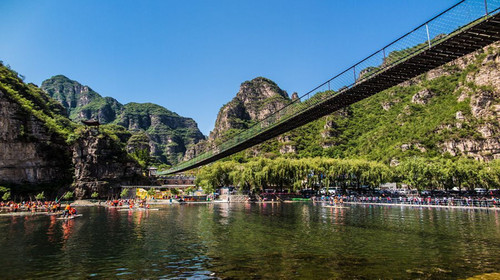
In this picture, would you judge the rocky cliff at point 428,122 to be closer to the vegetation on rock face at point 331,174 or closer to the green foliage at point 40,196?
the vegetation on rock face at point 331,174

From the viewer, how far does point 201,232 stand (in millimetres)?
17125

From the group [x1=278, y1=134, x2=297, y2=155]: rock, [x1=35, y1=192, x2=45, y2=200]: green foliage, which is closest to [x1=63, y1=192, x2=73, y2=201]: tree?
[x1=35, y1=192, x2=45, y2=200]: green foliage

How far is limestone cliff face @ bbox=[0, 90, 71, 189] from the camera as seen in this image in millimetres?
50562

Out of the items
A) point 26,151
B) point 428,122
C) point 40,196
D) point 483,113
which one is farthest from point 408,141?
point 26,151

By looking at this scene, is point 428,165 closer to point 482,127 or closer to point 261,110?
point 482,127

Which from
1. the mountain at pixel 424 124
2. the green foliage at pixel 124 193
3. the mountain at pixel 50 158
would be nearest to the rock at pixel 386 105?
the mountain at pixel 424 124

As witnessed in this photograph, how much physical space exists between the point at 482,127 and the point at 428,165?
49.7m

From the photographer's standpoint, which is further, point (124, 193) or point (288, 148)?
point (288, 148)

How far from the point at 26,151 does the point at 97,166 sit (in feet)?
43.6

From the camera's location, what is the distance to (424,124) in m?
99.1

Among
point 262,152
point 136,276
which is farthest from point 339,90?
point 262,152

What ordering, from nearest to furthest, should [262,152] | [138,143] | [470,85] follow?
[470,85] → [262,152] → [138,143]

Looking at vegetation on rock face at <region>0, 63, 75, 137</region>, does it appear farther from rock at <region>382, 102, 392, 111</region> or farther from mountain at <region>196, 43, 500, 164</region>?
rock at <region>382, 102, 392, 111</region>

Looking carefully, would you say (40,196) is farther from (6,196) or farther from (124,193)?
(124,193)
